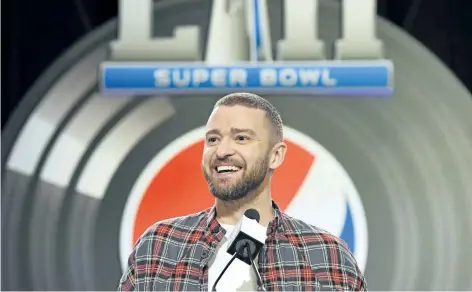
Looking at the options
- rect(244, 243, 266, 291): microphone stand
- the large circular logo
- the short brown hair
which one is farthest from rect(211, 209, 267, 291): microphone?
the large circular logo

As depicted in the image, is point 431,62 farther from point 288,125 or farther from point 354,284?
point 354,284

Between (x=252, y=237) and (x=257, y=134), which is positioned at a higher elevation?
(x=257, y=134)

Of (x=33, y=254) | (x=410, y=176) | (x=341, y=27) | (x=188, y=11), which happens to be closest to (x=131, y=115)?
(x=188, y=11)

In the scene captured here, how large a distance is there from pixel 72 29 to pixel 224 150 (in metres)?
1.63

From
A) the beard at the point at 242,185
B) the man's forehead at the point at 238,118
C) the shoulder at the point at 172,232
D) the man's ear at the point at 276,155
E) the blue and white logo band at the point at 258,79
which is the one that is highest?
the blue and white logo band at the point at 258,79

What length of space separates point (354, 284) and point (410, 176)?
1266 millimetres

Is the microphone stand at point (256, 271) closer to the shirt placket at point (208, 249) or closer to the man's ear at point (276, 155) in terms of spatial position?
the shirt placket at point (208, 249)

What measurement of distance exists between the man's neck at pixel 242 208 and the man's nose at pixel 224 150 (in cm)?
11

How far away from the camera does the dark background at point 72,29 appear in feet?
8.55

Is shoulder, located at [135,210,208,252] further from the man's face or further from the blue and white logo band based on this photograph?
the blue and white logo band

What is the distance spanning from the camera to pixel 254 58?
259cm

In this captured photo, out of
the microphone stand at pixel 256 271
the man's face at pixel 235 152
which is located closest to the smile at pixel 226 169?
the man's face at pixel 235 152

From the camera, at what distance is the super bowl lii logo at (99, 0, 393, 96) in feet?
8.39

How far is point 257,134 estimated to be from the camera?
138cm
